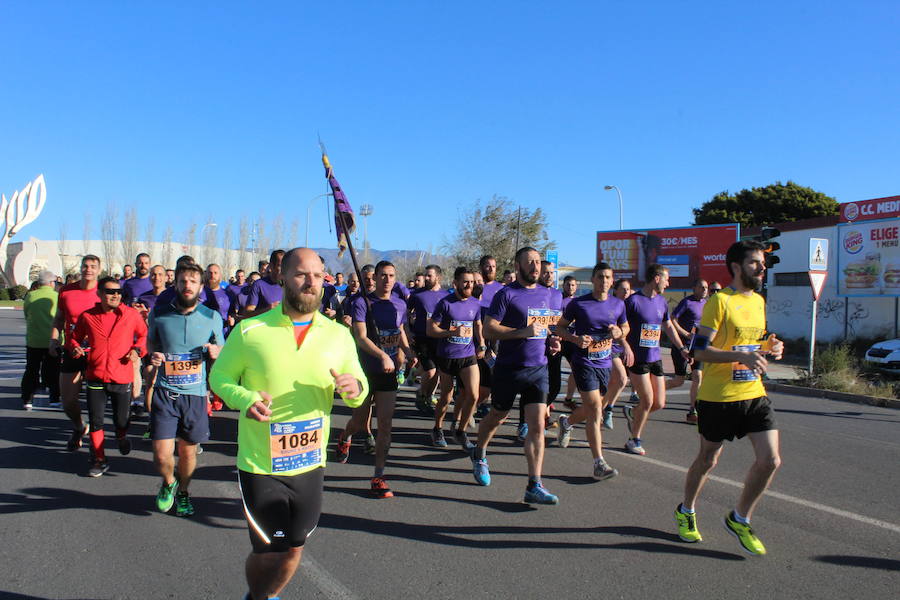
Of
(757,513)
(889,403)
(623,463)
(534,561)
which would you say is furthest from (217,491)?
(889,403)

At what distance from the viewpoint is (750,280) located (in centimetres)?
447

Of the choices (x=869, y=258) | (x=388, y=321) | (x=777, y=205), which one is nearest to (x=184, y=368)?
(x=388, y=321)

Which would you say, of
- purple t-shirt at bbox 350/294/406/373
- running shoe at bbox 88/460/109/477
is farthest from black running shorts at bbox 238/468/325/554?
running shoe at bbox 88/460/109/477

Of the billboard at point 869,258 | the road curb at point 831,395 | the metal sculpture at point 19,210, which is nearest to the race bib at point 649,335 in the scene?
the road curb at point 831,395

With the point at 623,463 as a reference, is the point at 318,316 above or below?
above

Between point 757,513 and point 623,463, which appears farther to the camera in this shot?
point 623,463

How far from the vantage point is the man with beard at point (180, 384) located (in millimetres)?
4922

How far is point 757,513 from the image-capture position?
5133mm

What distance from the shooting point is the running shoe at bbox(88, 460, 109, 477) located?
19.5 feet

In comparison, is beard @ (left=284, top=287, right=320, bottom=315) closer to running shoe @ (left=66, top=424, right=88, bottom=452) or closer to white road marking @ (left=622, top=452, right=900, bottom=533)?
white road marking @ (left=622, top=452, right=900, bottom=533)

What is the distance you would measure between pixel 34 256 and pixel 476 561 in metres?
71.0

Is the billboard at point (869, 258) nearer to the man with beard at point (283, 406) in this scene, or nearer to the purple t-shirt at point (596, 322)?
the purple t-shirt at point (596, 322)

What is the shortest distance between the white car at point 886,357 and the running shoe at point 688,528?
13029 mm

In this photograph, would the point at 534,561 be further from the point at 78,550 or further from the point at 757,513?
the point at 78,550
